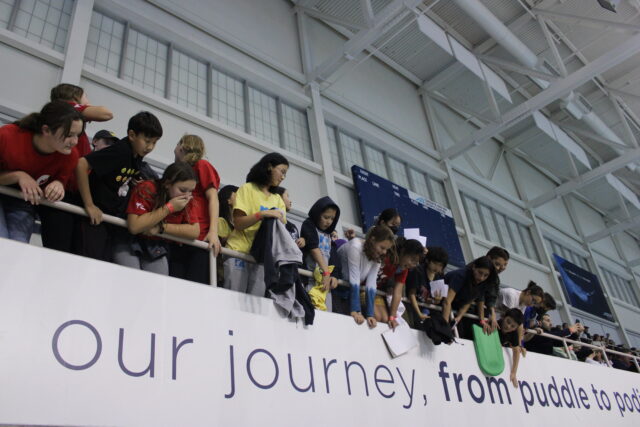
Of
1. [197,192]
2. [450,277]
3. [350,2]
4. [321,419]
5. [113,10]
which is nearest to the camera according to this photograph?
[321,419]

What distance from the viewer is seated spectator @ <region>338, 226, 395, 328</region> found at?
384cm

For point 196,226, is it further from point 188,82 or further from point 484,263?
point 188,82

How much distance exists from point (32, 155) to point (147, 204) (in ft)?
2.15

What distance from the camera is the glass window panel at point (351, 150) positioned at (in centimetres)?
982

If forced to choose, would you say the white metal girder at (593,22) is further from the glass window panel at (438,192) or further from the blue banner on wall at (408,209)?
the blue banner on wall at (408,209)

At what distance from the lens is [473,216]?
12953 mm

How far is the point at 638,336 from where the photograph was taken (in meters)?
17.0

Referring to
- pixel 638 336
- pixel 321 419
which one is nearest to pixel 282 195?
pixel 321 419

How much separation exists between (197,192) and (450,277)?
2.98m

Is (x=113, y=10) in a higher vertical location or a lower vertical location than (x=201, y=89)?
higher

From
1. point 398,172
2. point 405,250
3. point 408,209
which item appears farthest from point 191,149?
point 398,172

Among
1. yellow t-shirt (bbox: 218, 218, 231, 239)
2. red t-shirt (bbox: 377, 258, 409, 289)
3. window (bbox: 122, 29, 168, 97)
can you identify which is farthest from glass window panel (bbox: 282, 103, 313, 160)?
yellow t-shirt (bbox: 218, 218, 231, 239)

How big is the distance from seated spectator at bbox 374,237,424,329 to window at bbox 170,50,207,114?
14.9 feet

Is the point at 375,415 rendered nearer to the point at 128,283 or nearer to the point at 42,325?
the point at 128,283
